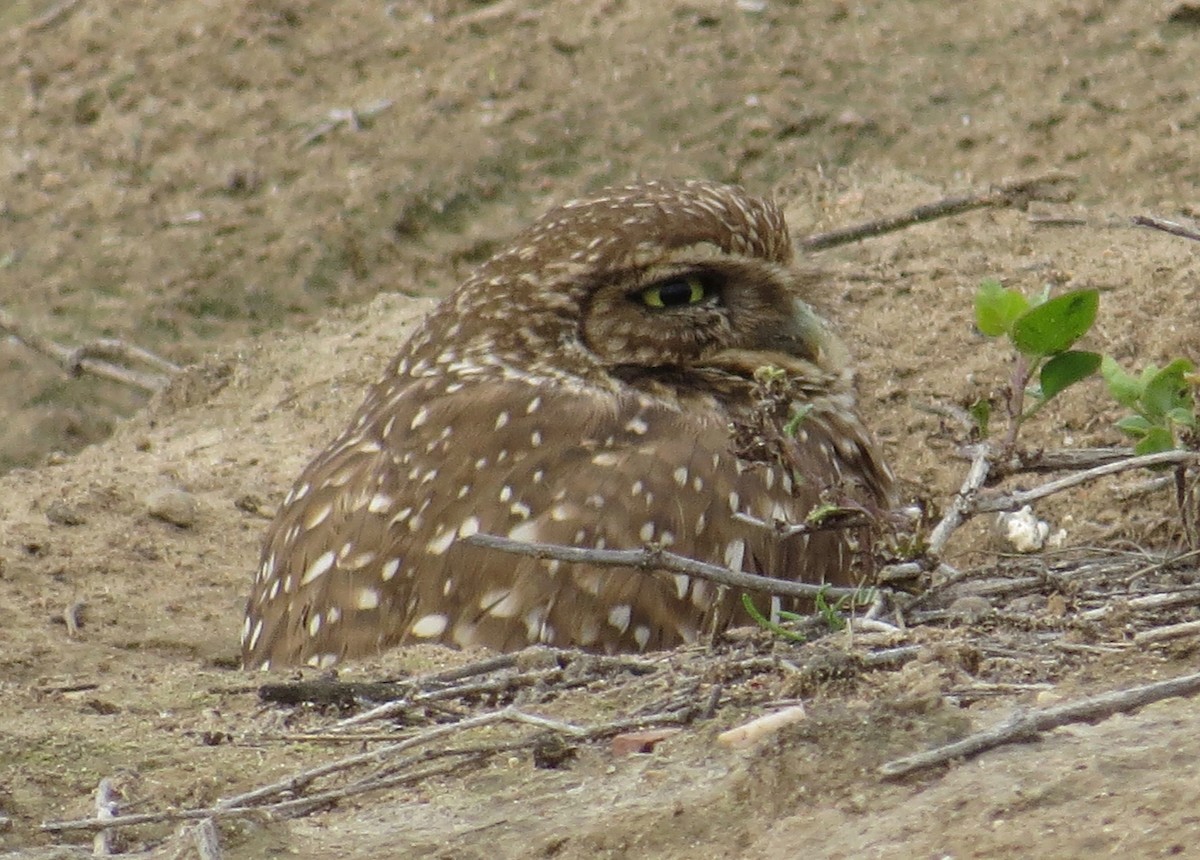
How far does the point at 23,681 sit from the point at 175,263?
119 inches

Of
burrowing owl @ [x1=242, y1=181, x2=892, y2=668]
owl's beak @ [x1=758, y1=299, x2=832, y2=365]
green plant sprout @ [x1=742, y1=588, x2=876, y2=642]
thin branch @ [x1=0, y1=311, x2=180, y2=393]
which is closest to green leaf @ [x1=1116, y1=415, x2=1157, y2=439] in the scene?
burrowing owl @ [x1=242, y1=181, x2=892, y2=668]

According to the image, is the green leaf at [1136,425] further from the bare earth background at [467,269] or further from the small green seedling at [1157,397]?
the bare earth background at [467,269]

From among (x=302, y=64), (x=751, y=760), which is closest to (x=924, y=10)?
(x=302, y=64)

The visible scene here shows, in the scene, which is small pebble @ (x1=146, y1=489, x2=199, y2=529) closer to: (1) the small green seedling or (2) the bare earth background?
(2) the bare earth background

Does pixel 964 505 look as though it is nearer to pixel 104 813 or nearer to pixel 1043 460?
pixel 1043 460

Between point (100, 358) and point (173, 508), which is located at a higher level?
point (100, 358)

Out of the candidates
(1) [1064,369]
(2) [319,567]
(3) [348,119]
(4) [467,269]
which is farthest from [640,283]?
(3) [348,119]

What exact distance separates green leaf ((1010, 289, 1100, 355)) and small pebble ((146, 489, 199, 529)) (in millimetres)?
2559

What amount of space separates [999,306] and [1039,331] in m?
0.07

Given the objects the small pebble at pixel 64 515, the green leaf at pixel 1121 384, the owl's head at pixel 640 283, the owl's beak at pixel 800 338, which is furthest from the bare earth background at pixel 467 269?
the green leaf at pixel 1121 384

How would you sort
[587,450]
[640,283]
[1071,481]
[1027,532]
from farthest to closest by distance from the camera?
1. [1027,532]
2. [640,283]
3. [587,450]
4. [1071,481]

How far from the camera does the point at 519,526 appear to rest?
3289mm

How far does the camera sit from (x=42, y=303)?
6672 mm

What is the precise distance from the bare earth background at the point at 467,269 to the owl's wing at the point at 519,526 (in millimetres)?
190
